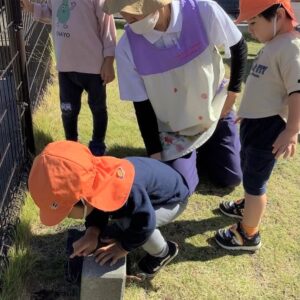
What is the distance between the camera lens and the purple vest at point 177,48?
247 cm

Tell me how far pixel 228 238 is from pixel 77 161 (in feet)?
3.98

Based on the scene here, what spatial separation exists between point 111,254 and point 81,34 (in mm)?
1499

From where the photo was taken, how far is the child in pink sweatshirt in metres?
2.95

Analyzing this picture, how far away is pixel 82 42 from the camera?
9.82 ft

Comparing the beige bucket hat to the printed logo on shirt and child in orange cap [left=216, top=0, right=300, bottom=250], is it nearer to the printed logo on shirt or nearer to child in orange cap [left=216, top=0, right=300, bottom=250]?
child in orange cap [left=216, top=0, right=300, bottom=250]

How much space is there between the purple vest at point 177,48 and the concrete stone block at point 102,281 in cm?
104

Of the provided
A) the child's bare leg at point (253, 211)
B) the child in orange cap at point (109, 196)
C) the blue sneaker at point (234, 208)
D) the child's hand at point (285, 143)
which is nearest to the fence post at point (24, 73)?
the child in orange cap at point (109, 196)

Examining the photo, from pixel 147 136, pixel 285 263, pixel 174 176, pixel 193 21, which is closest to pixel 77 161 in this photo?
pixel 174 176

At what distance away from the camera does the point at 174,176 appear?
2348 mm

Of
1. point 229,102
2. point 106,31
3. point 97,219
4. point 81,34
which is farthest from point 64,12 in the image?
point 97,219

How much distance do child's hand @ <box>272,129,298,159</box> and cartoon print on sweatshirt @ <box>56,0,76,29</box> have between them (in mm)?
1546

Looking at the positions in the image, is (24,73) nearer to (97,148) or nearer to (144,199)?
(97,148)

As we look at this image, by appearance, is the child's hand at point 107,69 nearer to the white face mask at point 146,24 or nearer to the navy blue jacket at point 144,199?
the white face mask at point 146,24

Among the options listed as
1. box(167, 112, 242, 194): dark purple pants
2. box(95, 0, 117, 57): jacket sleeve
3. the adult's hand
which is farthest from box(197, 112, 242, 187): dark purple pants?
box(95, 0, 117, 57): jacket sleeve
